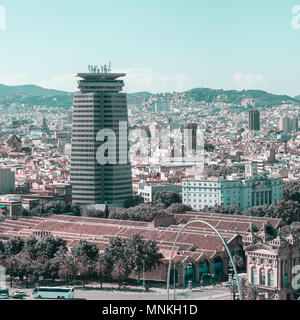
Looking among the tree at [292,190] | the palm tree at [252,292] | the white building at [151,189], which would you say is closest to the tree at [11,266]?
the palm tree at [252,292]

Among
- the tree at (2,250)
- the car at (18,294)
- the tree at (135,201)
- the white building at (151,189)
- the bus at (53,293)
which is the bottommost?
the car at (18,294)

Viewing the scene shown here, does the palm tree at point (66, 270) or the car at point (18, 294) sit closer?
the car at point (18, 294)

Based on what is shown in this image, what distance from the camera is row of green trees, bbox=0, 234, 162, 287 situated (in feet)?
103

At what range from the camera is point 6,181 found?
6600 centimetres

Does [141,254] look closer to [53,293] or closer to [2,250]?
[53,293]

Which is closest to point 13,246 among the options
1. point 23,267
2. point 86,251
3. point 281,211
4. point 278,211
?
point 23,267

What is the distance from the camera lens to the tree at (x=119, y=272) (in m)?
30.9

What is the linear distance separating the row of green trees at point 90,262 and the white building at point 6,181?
3194 centimetres

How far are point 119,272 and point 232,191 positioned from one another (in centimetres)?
2727

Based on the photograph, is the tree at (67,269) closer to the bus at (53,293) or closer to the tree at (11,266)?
the tree at (11,266)

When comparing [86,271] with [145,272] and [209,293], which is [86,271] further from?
[209,293]

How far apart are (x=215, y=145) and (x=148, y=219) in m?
86.7

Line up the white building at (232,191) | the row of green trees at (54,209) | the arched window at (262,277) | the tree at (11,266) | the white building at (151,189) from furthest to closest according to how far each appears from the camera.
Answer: the white building at (151,189), the white building at (232,191), the row of green trees at (54,209), the tree at (11,266), the arched window at (262,277)
